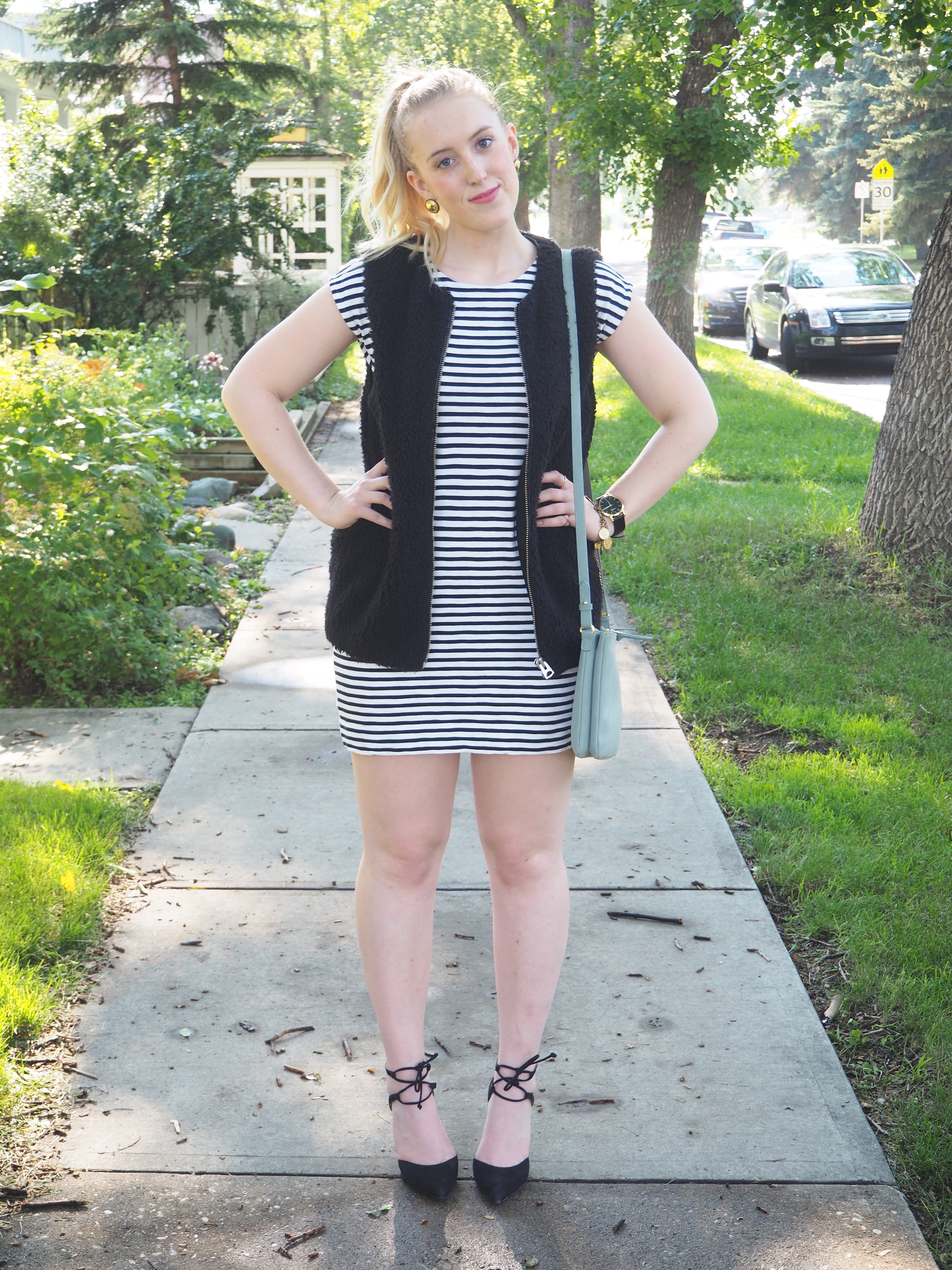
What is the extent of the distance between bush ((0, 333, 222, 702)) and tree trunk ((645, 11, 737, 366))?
8.01 meters

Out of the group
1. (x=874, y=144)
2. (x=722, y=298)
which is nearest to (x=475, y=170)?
(x=722, y=298)

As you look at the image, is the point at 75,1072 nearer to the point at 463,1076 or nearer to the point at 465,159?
the point at 463,1076

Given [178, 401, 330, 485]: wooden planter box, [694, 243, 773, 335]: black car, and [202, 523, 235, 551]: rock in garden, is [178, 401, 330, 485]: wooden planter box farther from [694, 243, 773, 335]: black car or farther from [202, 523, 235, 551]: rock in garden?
[694, 243, 773, 335]: black car

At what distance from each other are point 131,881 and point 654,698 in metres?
2.38

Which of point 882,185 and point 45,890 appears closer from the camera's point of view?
point 45,890

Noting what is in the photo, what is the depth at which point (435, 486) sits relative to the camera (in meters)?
2.20

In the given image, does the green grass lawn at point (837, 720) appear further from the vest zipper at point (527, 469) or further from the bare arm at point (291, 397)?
the bare arm at point (291, 397)

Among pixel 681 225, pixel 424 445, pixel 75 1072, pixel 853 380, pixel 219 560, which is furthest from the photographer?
pixel 853 380

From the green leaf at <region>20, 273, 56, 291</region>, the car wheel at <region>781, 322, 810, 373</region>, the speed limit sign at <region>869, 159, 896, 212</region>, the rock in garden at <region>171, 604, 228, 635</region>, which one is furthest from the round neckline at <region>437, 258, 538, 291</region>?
the speed limit sign at <region>869, 159, 896, 212</region>

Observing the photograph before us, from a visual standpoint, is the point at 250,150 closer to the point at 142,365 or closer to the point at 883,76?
the point at 142,365

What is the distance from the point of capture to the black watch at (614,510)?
2.39m

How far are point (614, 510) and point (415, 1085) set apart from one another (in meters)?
1.18

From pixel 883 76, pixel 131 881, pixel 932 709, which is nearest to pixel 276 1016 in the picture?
pixel 131 881

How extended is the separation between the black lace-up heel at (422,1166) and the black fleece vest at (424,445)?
2.66ft
